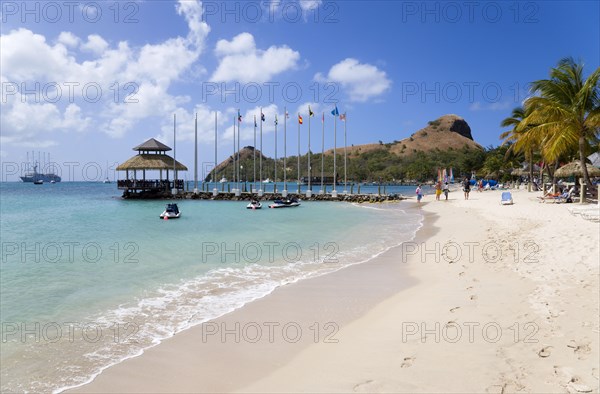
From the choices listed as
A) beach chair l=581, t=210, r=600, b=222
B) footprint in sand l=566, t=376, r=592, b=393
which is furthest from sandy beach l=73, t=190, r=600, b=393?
beach chair l=581, t=210, r=600, b=222

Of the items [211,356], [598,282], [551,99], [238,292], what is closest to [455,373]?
[211,356]

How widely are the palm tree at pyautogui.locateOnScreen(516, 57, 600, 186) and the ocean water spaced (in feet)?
35.4

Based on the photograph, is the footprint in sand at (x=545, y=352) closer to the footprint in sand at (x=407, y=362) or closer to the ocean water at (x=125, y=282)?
the footprint in sand at (x=407, y=362)

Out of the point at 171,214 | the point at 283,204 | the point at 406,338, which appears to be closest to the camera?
the point at 406,338

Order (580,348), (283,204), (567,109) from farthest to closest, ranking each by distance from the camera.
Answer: (283,204) → (567,109) → (580,348)

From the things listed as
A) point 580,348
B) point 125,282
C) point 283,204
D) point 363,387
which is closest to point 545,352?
point 580,348

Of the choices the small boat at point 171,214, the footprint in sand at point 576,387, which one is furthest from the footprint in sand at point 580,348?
the small boat at point 171,214

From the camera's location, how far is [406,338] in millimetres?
5488

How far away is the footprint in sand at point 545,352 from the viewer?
14.7ft

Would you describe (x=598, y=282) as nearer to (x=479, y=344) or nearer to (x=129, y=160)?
(x=479, y=344)

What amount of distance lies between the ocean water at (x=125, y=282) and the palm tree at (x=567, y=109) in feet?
35.4

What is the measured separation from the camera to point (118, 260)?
12984 mm

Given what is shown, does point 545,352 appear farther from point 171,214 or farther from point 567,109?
point 171,214

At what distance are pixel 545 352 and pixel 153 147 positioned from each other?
55040mm
